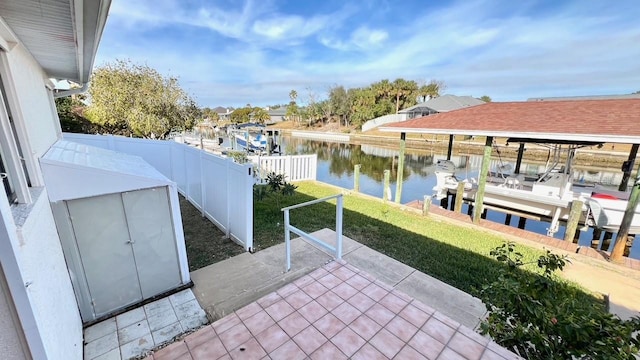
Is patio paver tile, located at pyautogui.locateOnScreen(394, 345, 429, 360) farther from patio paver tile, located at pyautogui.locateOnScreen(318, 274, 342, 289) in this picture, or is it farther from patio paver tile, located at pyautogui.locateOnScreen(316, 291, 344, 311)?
patio paver tile, located at pyautogui.locateOnScreen(318, 274, 342, 289)

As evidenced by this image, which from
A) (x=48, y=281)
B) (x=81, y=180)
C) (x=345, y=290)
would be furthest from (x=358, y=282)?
(x=81, y=180)

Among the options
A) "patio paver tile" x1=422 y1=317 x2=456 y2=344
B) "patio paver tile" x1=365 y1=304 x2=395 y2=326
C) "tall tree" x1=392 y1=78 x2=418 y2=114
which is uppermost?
"tall tree" x1=392 y1=78 x2=418 y2=114

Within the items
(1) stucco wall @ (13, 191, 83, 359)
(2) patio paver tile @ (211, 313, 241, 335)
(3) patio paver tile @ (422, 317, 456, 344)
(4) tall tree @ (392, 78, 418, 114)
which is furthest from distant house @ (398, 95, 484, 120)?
(1) stucco wall @ (13, 191, 83, 359)

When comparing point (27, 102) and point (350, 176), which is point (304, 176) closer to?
point (350, 176)

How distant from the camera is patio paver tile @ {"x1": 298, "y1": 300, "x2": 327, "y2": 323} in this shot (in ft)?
9.20

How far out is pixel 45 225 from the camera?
2.18m

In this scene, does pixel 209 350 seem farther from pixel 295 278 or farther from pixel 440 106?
pixel 440 106

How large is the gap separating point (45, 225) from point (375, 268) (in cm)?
402

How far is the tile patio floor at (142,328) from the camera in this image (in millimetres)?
2643

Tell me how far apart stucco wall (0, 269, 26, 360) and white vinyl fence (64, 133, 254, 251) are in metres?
3.12

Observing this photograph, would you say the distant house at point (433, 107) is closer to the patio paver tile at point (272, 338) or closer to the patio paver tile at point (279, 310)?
the patio paver tile at point (279, 310)

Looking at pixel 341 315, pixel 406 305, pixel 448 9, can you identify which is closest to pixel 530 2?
pixel 448 9

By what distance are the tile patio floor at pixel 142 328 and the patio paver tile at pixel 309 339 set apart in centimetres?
131

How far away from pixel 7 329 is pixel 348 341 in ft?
7.78
